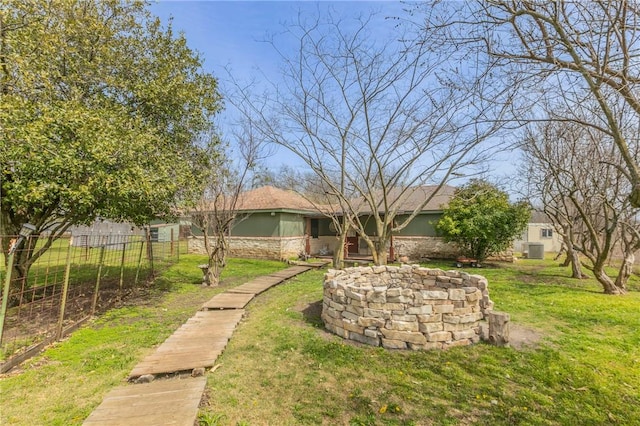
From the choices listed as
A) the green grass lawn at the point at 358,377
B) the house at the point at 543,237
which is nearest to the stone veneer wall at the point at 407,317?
the green grass lawn at the point at 358,377

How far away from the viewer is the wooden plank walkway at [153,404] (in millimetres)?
2811

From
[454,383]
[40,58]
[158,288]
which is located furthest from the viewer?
[158,288]

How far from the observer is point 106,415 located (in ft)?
9.50

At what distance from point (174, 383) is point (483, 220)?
12.9m

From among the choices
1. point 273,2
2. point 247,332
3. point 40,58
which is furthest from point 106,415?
point 273,2

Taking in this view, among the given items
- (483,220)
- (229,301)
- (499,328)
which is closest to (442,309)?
(499,328)

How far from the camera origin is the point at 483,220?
12.9 metres

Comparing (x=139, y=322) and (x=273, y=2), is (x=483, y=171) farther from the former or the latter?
(x=139, y=322)

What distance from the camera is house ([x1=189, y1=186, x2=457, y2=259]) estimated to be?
15453mm

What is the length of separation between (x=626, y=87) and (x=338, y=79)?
6506mm

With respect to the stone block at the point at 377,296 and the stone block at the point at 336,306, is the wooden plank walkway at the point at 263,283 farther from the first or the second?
the stone block at the point at 377,296

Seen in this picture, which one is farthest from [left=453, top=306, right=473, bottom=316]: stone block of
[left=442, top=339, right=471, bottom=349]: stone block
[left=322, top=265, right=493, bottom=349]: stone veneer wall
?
[left=442, top=339, right=471, bottom=349]: stone block

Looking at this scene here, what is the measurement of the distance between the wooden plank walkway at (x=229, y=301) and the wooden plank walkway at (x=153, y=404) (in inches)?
122

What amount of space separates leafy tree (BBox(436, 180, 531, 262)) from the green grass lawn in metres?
6.78
